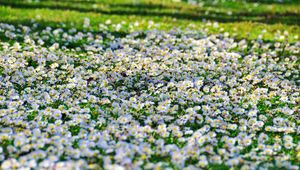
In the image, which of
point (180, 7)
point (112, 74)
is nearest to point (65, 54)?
point (112, 74)

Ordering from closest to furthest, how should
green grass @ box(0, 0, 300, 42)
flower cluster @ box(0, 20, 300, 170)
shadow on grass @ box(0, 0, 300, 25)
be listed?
1. flower cluster @ box(0, 20, 300, 170)
2. green grass @ box(0, 0, 300, 42)
3. shadow on grass @ box(0, 0, 300, 25)

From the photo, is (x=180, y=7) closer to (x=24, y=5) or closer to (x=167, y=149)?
(x=24, y=5)

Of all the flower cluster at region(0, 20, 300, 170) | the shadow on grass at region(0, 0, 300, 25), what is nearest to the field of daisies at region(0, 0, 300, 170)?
the flower cluster at region(0, 20, 300, 170)

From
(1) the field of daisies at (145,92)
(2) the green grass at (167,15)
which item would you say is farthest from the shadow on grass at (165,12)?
(1) the field of daisies at (145,92)

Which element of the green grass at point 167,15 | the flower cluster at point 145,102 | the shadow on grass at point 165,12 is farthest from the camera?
the shadow on grass at point 165,12

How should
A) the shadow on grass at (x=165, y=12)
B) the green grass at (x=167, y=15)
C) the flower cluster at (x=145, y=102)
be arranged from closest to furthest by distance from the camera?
the flower cluster at (x=145, y=102)
the green grass at (x=167, y=15)
the shadow on grass at (x=165, y=12)

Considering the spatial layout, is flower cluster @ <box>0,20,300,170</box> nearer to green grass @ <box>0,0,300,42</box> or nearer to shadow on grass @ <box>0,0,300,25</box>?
green grass @ <box>0,0,300,42</box>

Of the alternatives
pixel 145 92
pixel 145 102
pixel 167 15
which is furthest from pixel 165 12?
pixel 145 102

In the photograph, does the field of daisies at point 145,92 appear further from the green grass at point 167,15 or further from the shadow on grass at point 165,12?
the shadow on grass at point 165,12
